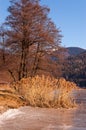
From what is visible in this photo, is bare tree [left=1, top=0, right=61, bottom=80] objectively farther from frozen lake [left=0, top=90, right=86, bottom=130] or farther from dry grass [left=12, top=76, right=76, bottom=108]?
frozen lake [left=0, top=90, right=86, bottom=130]

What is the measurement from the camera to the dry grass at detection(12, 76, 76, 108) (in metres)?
19.6

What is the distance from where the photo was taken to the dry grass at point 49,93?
771 inches

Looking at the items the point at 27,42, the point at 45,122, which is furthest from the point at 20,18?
the point at 45,122

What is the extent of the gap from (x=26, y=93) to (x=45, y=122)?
7.41m

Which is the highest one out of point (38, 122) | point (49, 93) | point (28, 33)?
point (28, 33)

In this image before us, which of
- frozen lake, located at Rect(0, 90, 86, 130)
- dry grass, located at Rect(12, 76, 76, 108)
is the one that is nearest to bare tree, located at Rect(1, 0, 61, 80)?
dry grass, located at Rect(12, 76, 76, 108)

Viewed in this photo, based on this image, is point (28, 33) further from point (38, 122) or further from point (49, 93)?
point (38, 122)


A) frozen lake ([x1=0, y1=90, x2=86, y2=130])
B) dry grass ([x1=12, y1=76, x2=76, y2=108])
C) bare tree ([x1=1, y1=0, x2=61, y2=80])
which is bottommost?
frozen lake ([x1=0, y1=90, x2=86, y2=130])

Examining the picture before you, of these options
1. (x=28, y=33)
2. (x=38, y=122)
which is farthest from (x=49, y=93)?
(x=28, y=33)

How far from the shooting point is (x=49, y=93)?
19906mm

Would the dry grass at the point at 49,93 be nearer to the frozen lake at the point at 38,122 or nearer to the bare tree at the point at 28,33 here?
the frozen lake at the point at 38,122

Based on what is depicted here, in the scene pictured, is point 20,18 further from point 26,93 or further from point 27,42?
point 26,93

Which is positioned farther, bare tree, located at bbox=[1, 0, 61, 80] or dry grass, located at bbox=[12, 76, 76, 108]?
bare tree, located at bbox=[1, 0, 61, 80]

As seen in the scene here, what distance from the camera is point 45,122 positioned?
527 inches
